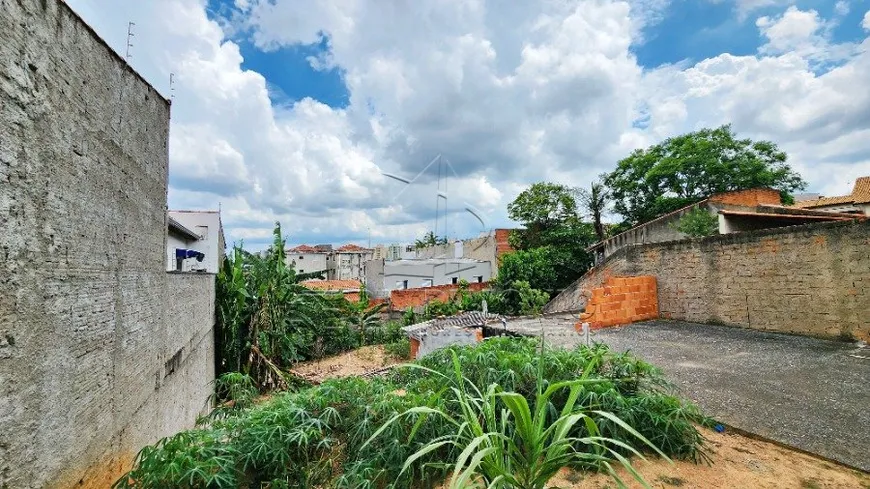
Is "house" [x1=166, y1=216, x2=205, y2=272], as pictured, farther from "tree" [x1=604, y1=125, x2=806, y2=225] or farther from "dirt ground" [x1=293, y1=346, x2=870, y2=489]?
"tree" [x1=604, y1=125, x2=806, y2=225]

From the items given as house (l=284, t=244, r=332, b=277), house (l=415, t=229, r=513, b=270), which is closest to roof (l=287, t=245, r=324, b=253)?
house (l=284, t=244, r=332, b=277)

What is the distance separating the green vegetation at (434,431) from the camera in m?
2.15

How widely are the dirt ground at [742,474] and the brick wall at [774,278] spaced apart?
4398mm

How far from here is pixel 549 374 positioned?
3586mm

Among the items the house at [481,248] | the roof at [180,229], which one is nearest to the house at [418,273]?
the house at [481,248]

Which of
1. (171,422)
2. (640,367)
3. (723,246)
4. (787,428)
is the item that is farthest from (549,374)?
(723,246)

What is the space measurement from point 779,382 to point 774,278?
3.39 meters

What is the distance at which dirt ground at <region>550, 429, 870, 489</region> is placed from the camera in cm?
264

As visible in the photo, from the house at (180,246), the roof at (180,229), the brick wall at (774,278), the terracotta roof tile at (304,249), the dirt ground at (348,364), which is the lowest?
the dirt ground at (348,364)

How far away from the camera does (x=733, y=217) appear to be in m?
9.34

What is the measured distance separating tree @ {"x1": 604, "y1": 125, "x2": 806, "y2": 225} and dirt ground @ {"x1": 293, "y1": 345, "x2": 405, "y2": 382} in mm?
17105

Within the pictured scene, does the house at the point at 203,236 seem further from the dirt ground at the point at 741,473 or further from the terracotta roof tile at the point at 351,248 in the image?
the terracotta roof tile at the point at 351,248

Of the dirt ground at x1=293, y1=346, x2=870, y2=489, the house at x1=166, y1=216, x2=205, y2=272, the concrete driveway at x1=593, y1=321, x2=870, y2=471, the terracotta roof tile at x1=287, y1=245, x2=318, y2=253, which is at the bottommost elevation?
the dirt ground at x1=293, y1=346, x2=870, y2=489

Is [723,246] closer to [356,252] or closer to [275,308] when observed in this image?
[275,308]
